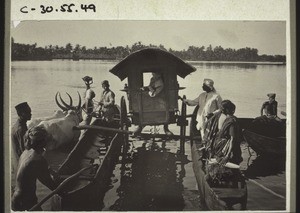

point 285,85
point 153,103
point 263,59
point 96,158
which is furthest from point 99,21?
point 285,85

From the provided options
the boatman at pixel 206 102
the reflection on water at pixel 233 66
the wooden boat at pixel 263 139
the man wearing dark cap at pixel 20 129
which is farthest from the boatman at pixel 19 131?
the wooden boat at pixel 263 139

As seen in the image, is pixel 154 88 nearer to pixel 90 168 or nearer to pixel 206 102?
pixel 206 102

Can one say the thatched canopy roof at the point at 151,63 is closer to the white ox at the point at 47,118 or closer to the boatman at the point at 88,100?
the boatman at the point at 88,100

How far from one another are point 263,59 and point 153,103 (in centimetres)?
50

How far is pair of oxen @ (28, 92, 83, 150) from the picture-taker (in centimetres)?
184

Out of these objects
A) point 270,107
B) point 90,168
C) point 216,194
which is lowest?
point 216,194

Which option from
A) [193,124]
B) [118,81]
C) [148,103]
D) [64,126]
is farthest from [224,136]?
[64,126]

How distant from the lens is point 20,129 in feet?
6.02

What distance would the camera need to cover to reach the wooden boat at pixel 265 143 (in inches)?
73.6

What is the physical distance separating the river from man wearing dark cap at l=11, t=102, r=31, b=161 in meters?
0.02

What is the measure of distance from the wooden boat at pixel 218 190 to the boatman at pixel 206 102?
120 millimetres

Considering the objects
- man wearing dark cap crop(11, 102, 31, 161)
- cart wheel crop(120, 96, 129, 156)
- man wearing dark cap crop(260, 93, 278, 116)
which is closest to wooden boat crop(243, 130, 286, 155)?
man wearing dark cap crop(260, 93, 278, 116)

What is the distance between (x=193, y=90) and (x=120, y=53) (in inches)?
13.6

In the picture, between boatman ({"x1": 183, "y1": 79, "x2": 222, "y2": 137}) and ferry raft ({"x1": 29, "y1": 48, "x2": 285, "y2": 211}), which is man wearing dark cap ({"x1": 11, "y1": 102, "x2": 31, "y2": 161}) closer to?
ferry raft ({"x1": 29, "y1": 48, "x2": 285, "y2": 211})
